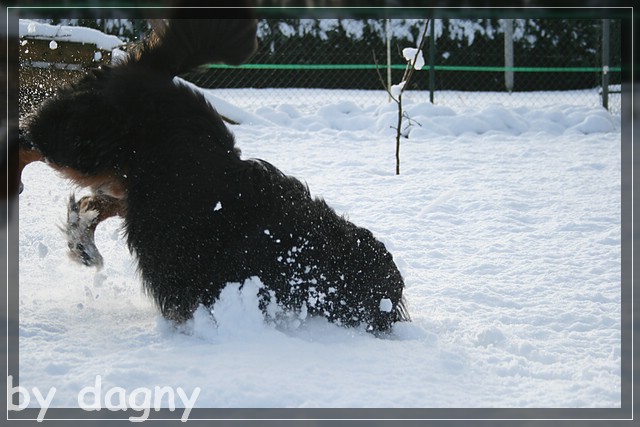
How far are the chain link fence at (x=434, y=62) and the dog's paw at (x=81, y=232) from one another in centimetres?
699

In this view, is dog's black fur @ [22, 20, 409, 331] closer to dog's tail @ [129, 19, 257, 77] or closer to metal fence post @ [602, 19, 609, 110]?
dog's tail @ [129, 19, 257, 77]

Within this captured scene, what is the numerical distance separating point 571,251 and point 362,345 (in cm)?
221

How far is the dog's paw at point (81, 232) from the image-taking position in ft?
11.1

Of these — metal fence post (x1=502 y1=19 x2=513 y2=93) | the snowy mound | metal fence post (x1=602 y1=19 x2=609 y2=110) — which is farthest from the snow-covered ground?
metal fence post (x1=502 y1=19 x2=513 y2=93)

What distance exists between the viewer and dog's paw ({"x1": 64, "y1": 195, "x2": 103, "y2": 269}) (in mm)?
3385

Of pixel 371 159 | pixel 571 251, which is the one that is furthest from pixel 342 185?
pixel 571 251

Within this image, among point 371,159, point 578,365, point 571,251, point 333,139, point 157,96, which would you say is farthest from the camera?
point 333,139

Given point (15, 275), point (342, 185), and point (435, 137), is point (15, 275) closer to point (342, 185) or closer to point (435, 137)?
point (342, 185)

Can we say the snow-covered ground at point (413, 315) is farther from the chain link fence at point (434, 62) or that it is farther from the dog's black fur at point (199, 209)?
the chain link fence at point (434, 62)

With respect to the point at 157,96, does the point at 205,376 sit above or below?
below

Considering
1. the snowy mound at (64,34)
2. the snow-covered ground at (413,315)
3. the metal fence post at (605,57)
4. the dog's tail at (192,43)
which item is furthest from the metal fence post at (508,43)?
the dog's tail at (192,43)

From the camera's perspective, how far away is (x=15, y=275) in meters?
3.51

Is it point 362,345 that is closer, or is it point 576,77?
point 362,345

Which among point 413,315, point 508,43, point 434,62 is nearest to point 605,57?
point 508,43
